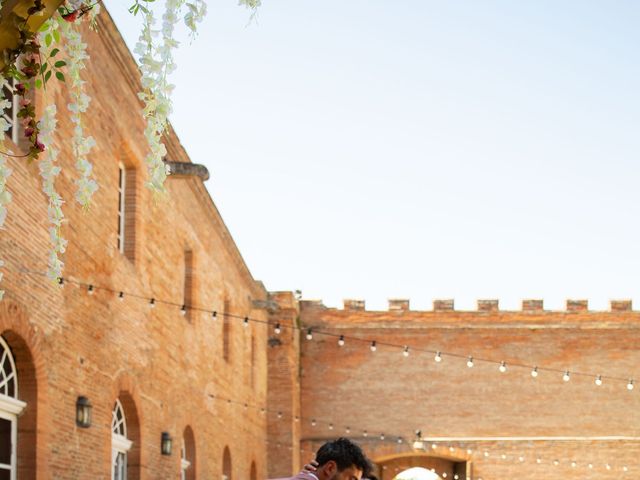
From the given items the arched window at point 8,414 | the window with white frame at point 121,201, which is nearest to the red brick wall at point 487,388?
the window with white frame at point 121,201

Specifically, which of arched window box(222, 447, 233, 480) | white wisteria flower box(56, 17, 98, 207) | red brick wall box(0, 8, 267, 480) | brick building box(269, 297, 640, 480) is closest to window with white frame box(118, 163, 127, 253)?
red brick wall box(0, 8, 267, 480)

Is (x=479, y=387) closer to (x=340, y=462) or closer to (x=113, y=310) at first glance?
(x=113, y=310)

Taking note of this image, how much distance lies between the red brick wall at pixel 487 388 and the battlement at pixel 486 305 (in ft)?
0.20

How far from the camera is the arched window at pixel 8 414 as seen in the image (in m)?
10.9

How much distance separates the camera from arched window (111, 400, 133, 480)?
48.4 ft

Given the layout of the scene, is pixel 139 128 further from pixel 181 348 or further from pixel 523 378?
pixel 523 378

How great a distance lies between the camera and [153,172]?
303 cm

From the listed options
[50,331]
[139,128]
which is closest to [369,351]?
[139,128]

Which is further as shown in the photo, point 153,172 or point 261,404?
point 261,404

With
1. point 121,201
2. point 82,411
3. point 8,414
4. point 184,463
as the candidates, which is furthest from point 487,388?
point 8,414

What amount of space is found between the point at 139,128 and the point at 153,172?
13.3 metres

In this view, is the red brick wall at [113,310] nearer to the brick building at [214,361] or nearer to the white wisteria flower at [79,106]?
the brick building at [214,361]

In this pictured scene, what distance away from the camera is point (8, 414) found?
431 inches

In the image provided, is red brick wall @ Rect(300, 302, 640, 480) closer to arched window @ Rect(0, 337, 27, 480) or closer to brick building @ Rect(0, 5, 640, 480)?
brick building @ Rect(0, 5, 640, 480)
